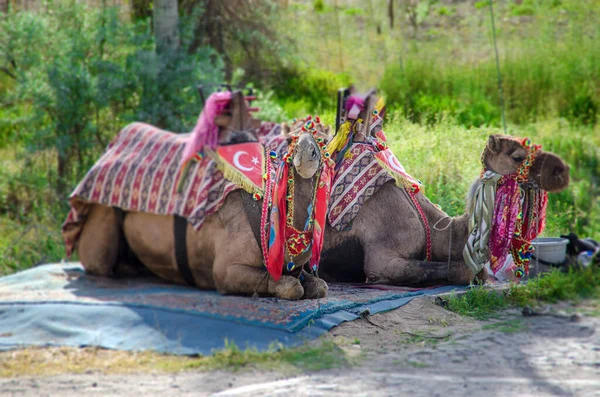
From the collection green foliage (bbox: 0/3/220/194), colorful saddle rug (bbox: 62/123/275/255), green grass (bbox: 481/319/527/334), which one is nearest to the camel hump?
colorful saddle rug (bbox: 62/123/275/255)

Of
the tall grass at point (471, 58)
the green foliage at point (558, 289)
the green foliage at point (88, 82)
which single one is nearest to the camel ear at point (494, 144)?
the green foliage at point (558, 289)

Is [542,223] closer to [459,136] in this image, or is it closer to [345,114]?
[345,114]

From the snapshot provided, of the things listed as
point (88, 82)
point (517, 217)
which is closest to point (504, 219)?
point (517, 217)

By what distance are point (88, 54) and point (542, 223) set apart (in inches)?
285

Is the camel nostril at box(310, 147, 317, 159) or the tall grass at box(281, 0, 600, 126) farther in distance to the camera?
the tall grass at box(281, 0, 600, 126)

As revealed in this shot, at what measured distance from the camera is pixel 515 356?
4.57m

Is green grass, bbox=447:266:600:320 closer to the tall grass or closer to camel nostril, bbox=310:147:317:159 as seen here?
camel nostril, bbox=310:147:317:159

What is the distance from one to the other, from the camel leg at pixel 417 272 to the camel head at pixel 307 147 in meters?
1.05

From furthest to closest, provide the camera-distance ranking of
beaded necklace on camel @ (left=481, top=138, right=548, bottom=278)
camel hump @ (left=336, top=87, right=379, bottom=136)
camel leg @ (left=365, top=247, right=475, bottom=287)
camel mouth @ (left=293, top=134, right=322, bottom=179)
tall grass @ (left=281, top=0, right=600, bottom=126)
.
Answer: tall grass @ (left=281, top=0, right=600, bottom=126) → camel hump @ (left=336, top=87, right=379, bottom=136) → camel leg @ (left=365, top=247, right=475, bottom=287) → beaded necklace on camel @ (left=481, top=138, right=548, bottom=278) → camel mouth @ (left=293, top=134, right=322, bottom=179)

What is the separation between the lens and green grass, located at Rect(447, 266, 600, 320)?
5562mm

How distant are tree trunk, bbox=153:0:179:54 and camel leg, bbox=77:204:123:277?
14.7 ft

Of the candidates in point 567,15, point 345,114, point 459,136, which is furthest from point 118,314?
point 567,15

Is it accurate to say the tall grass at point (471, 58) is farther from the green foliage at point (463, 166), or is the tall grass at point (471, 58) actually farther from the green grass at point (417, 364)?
the green grass at point (417, 364)

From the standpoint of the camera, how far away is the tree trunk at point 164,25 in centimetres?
1084
